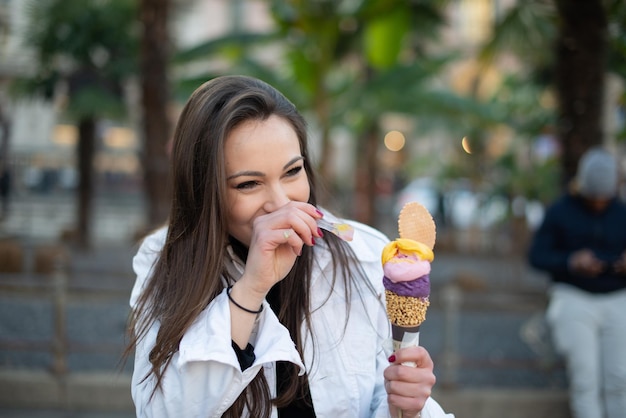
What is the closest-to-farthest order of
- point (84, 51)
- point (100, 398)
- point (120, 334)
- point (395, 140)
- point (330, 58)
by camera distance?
1. point (100, 398)
2. point (120, 334)
3. point (330, 58)
4. point (84, 51)
5. point (395, 140)

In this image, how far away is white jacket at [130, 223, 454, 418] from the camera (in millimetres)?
1409

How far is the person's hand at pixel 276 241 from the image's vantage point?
1.37m

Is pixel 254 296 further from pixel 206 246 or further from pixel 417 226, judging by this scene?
pixel 417 226

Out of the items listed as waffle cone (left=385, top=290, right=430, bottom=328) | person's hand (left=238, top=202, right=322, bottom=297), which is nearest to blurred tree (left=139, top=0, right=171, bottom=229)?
person's hand (left=238, top=202, right=322, bottom=297)

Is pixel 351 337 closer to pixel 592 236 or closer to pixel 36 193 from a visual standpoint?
pixel 592 236

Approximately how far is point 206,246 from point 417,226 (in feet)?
1.69

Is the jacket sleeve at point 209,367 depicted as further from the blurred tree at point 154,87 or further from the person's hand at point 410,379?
the blurred tree at point 154,87

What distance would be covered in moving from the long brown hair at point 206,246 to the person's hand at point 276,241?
0.15 meters

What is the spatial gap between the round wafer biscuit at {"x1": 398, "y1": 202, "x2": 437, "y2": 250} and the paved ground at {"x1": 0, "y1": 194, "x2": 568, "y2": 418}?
114cm

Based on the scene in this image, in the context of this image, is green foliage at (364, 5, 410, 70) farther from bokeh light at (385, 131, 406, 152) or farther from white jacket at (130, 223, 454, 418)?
bokeh light at (385, 131, 406, 152)

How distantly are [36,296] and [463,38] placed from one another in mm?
34380

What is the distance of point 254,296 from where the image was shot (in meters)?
1.43

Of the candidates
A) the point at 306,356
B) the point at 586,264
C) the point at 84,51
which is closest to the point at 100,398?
the point at 586,264

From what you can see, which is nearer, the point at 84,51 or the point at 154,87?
the point at 154,87
